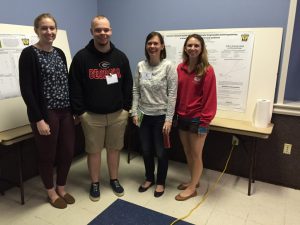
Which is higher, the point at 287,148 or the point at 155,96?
the point at 155,96

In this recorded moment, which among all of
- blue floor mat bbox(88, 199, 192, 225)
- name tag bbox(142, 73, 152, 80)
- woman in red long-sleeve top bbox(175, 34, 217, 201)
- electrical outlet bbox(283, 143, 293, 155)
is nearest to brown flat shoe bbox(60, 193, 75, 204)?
blue floor mat bbox(88, 199, 192, 225)

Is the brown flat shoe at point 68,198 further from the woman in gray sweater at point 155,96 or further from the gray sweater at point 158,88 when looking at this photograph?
the gray sweater at point 158,88

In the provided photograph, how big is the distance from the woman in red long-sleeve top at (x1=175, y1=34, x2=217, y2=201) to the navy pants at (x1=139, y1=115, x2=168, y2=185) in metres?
0.18

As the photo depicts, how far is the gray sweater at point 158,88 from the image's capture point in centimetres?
204

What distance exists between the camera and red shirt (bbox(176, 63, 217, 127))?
1962mm

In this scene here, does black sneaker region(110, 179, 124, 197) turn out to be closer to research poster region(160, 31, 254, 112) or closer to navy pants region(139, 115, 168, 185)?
navy pants region(139, 115, 168, 185)

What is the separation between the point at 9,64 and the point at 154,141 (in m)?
1.39

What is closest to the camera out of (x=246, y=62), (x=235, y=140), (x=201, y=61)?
(x=201, y=61)

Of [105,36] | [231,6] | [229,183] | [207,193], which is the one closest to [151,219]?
[207,193]

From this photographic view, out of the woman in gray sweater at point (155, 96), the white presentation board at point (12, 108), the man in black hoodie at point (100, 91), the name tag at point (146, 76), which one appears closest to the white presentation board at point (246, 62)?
the woman in gray sweater at point (155, 96)

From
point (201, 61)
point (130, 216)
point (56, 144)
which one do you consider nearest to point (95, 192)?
point (130, 216)

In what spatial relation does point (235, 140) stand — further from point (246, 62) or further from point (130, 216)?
point (130, 216)

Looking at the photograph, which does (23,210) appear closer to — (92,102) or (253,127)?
(92,102)

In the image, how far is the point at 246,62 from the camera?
2.43 m
